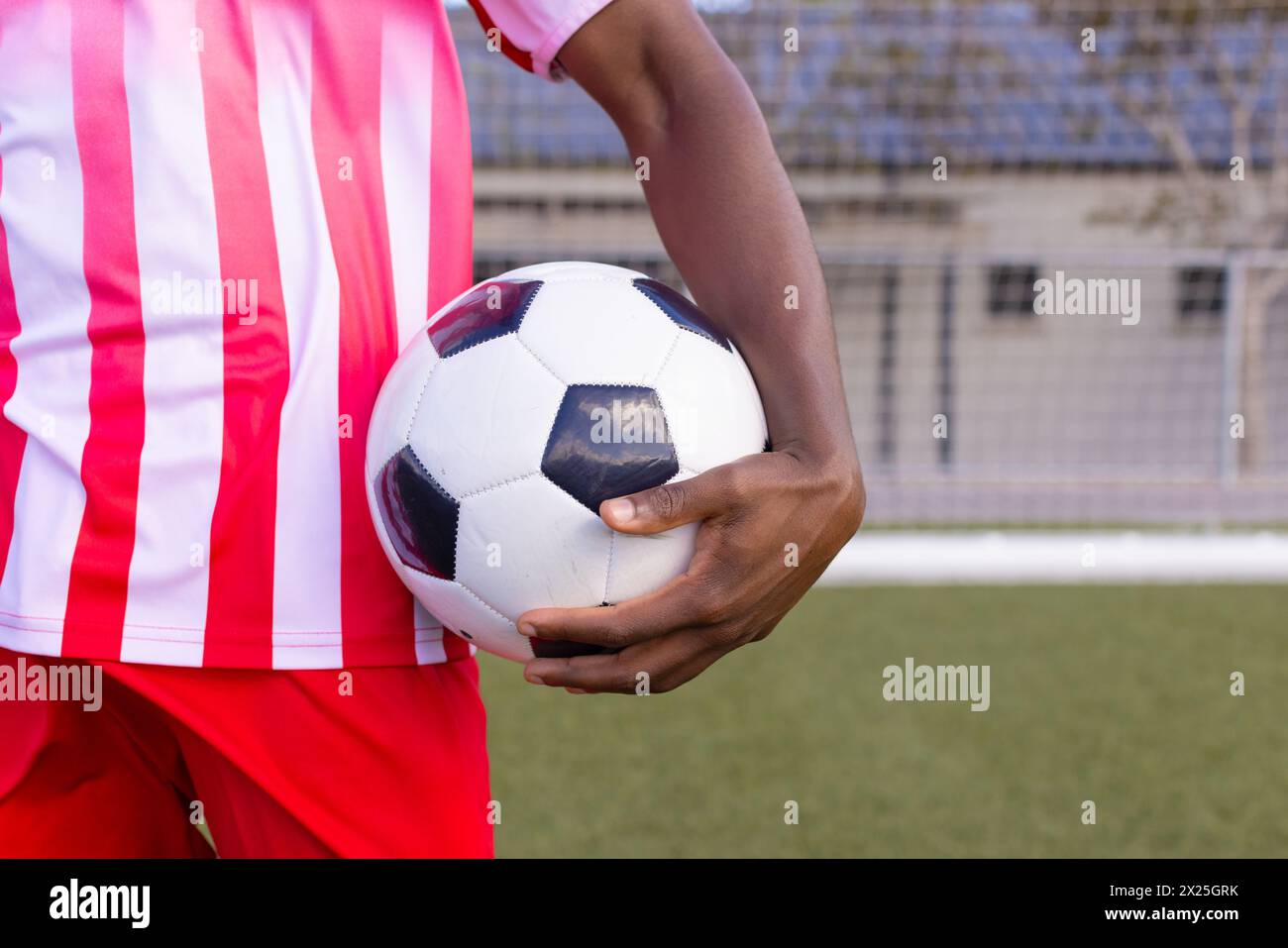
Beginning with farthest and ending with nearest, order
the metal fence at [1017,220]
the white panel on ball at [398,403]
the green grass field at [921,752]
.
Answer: the metal fence at [1017,220] → the green grass field at [921,752] → the white panel on ball at [398,403]

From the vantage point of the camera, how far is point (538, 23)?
3.85 feet

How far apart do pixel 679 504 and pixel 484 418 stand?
0.22 m

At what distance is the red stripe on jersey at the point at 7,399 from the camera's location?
1093 millimetres

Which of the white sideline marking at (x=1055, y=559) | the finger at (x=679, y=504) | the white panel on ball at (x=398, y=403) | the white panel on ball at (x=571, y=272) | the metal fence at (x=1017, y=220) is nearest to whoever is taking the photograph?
the finger at (x=679, y=504)

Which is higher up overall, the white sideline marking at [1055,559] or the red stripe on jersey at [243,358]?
the red stripe on jersey at [243,358]

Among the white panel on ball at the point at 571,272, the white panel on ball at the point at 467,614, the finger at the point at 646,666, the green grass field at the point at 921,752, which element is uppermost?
the white panel on ball at the point at 571,272

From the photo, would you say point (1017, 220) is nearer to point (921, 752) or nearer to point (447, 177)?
point (921, 752)

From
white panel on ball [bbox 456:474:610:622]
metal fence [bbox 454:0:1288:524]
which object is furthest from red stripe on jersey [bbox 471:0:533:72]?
metal fence [bbox 454:0:1288:524]

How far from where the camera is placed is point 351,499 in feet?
3.71

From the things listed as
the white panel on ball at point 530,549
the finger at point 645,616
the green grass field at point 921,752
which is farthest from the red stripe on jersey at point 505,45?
the green grass field at point 921,752

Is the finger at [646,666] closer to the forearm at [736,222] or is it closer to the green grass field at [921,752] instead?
the forearm at [736,222]
